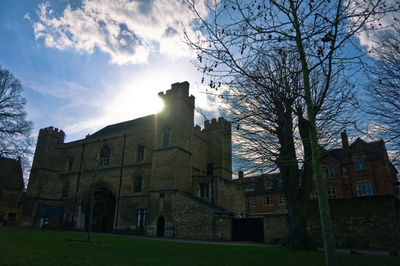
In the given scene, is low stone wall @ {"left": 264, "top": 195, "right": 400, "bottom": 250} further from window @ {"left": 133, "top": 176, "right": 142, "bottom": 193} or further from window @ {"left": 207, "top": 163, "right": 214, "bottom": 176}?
window @ {"left": 133, "top": 176, "right": 142, "bottom": 193}

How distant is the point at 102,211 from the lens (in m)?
33.9

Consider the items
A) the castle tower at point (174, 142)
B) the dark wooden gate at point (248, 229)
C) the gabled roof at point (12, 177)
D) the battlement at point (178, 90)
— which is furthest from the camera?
the gabled roof at point (12, 177)

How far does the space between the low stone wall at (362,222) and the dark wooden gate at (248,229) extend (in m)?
4.87

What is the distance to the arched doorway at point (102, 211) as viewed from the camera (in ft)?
108

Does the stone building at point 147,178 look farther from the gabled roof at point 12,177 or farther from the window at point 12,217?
the window at point 12,217

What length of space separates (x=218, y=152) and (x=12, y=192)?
31.7 metres

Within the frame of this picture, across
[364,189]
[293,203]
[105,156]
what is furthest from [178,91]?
[364,189]

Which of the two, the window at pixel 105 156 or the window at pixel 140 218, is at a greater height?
the window at pixel 105 156

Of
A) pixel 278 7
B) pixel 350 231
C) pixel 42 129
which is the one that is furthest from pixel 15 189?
pixel 278 7

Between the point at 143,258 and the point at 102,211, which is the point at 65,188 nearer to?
the point at 102,211

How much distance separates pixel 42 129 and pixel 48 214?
14518 millimetres

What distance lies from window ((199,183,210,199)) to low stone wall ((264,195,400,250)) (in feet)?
39.6

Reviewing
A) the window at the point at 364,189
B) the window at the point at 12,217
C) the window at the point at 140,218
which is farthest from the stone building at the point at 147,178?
the window at the point at 364,189

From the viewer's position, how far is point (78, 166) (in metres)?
35.6
